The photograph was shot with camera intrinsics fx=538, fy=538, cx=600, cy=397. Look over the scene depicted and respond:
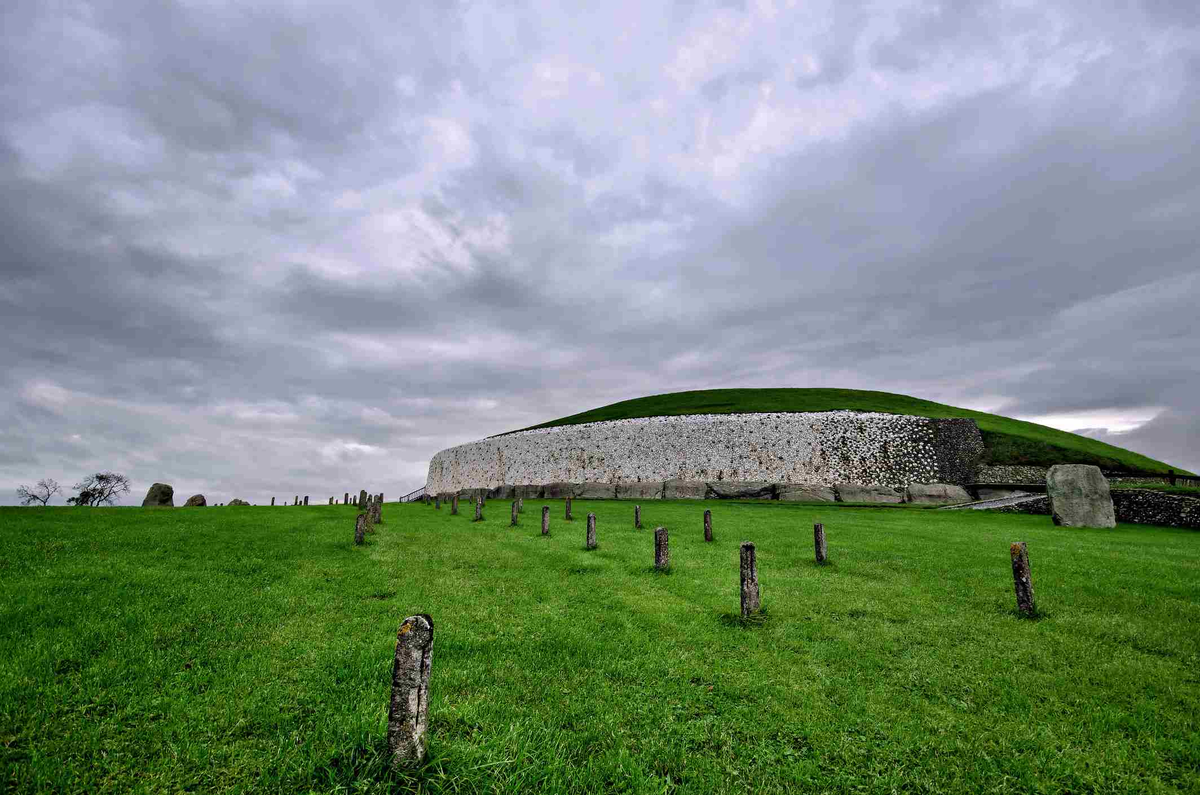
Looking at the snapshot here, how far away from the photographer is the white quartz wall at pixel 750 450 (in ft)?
134

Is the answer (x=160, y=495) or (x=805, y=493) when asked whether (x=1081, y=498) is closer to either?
(x=805, y=493)

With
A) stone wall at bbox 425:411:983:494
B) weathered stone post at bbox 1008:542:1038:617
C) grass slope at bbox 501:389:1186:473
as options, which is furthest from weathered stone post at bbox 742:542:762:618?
grass slope at bbox 501:389:1186:473

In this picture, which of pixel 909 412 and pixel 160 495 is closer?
pixel 160 495

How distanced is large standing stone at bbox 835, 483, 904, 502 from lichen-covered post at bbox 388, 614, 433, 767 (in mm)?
37464

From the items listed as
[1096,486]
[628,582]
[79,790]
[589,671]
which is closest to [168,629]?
[79,790]

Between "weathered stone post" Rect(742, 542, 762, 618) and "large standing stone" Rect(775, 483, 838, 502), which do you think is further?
"large standing stone" Rect(775, 483, 838, 502)

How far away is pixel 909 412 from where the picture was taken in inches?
1992

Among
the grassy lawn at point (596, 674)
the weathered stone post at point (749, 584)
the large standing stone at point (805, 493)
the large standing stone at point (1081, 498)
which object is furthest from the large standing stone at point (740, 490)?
the weathered stone post at point (749, 584)

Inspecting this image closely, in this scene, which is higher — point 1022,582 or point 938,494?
point 938,494

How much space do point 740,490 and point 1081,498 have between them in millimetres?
19409

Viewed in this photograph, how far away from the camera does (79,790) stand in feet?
14.7

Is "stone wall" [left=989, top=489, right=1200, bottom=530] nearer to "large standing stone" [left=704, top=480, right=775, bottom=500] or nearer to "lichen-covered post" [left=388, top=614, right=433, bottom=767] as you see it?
"large standing stone" [left=704, top=480, right=775, bottom=500]

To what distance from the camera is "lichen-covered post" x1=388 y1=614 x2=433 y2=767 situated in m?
4.59

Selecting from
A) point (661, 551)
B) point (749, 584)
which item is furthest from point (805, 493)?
point (749, 584)
